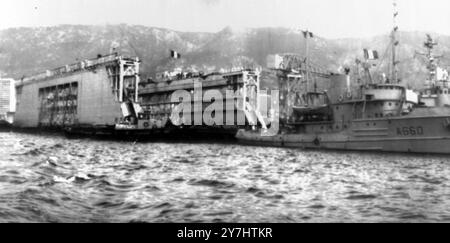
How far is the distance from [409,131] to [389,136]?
1.92m

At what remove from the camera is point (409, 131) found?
36781mm

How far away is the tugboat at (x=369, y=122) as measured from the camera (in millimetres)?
35812

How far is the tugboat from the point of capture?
35812 millimetres

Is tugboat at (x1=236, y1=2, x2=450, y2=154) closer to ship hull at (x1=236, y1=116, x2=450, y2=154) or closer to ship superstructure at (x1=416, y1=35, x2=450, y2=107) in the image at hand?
ship hull at (x1=236, y1=116, x2=450, y2=154)

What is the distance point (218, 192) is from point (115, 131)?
4860cm

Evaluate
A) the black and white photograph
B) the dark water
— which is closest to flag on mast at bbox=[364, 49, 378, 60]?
the black and white photograph

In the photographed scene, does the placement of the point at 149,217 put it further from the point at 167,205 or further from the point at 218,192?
the point at 218,192

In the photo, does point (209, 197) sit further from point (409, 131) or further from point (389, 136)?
point (389, 136)

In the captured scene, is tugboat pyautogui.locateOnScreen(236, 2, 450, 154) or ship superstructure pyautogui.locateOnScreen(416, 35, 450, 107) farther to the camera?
ship superstructure pyautogui.locateOnScreen(416, 35, 450, 107)

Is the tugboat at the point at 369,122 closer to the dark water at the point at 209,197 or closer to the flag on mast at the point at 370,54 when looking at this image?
the flag on mast at the point at 370,54

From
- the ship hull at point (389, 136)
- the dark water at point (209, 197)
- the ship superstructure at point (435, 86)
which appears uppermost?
the ship superstructure at point (435, 86)

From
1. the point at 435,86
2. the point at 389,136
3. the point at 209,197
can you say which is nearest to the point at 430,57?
the point at 435,86

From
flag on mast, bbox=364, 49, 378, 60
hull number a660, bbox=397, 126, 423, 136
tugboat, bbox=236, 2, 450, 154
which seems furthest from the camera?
flag on mast, bbox=364, 49, 378, 60

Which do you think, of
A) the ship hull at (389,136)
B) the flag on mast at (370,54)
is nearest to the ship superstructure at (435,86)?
the flag on mast at (370,54)
